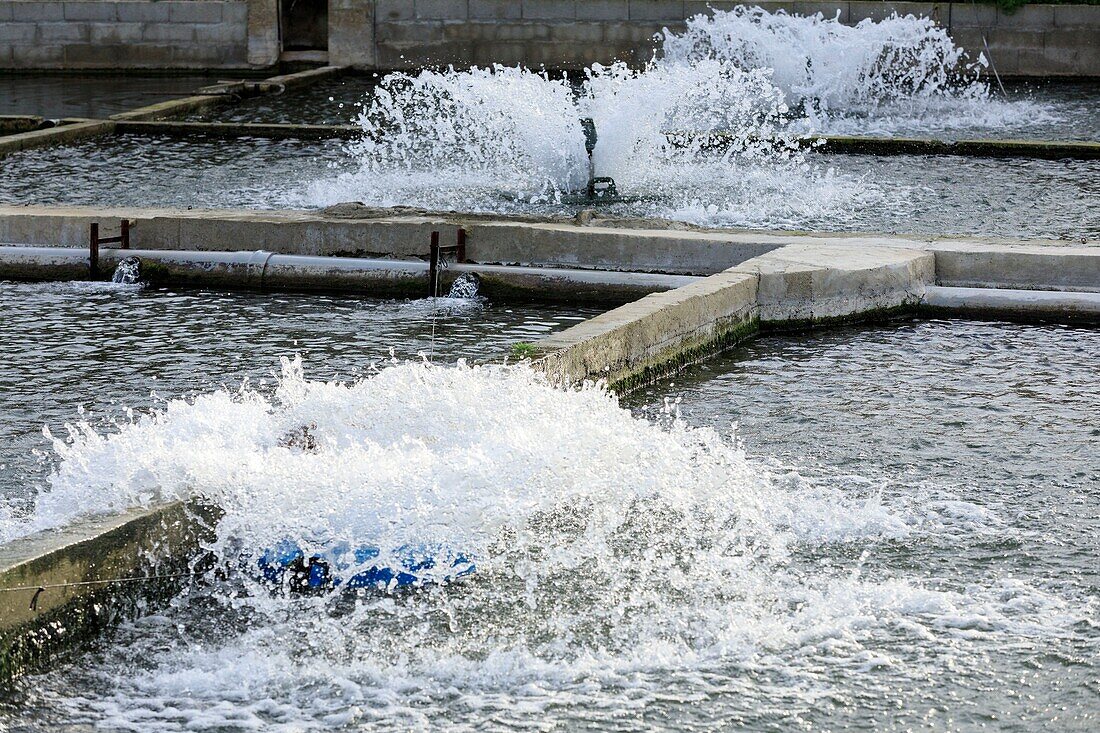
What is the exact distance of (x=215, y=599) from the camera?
5395 millimetres

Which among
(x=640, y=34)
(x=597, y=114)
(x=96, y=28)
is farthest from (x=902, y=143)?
(x=96, y=28)

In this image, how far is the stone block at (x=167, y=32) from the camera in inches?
995

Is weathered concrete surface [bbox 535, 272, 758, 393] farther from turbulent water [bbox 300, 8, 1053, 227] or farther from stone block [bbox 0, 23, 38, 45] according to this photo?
stone block [bbox 0, 23, 38, 45]

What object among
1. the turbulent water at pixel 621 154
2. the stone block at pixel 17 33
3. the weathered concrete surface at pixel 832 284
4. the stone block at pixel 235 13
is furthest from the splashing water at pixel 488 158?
the stone block at pixel 17 33

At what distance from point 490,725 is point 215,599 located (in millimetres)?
1359

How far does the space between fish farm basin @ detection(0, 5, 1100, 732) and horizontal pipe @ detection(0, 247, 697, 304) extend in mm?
21

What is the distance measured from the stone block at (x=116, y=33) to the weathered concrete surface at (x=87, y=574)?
21.2 m

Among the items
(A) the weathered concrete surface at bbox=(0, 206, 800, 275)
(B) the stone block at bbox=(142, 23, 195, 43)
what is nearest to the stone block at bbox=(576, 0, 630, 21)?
(B) the stone block at bbox=(142, 23, 195, 43)

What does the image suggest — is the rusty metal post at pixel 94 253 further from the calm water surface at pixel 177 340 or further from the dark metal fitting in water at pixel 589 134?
the dark metal fitting in water at pixel 589 134

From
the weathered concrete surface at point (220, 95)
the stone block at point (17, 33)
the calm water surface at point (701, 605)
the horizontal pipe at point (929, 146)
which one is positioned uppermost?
the stone block at point (17, 33)

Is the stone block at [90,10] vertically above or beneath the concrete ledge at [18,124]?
above

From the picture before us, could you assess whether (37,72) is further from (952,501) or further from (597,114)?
(952,501)

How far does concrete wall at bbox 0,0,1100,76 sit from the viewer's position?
887 inches

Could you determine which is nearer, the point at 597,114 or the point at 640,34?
the point at 597,114
